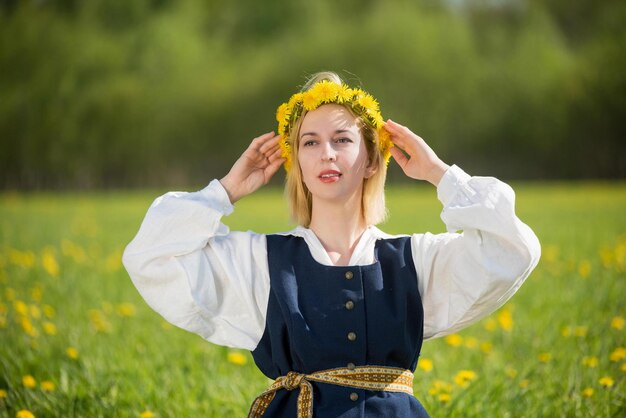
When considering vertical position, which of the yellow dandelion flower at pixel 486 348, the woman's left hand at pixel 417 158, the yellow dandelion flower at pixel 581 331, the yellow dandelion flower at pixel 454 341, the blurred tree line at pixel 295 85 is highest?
the blurred tree line at pixel 295 85

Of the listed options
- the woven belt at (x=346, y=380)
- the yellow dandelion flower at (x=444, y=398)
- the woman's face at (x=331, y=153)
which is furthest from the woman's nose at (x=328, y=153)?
the yellow dandelion flower at (x=444, y=398)

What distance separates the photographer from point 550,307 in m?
5.22

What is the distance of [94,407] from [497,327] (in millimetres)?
2580

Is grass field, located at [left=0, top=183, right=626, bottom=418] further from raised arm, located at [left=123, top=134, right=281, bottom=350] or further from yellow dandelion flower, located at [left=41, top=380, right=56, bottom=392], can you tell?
raised arm, located at [left=123, top=134, right=281, bottom=350]

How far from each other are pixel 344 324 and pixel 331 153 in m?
0.51

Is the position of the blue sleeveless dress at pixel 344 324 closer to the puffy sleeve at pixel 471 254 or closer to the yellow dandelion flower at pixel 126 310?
the puffy sleeve at pixel 471 254

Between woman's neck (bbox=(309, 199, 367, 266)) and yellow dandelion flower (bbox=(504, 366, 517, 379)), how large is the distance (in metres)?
1.57

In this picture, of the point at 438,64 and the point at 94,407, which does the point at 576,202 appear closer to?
the point at 94,407

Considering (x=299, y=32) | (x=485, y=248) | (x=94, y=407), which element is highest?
(x=299, y=32)

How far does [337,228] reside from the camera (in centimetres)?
251

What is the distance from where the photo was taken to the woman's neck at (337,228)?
2500 mm

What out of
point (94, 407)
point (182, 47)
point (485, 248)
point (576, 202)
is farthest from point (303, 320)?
point (182, 47)

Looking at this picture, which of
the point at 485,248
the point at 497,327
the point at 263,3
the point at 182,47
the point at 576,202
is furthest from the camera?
the point at 263,3

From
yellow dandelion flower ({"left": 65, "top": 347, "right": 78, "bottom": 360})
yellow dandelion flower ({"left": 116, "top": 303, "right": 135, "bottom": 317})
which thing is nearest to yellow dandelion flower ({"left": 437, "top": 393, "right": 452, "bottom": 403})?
yellow dandelion flower ({"left": 65, "top": 347, "right": 78, "bottom": 360})
